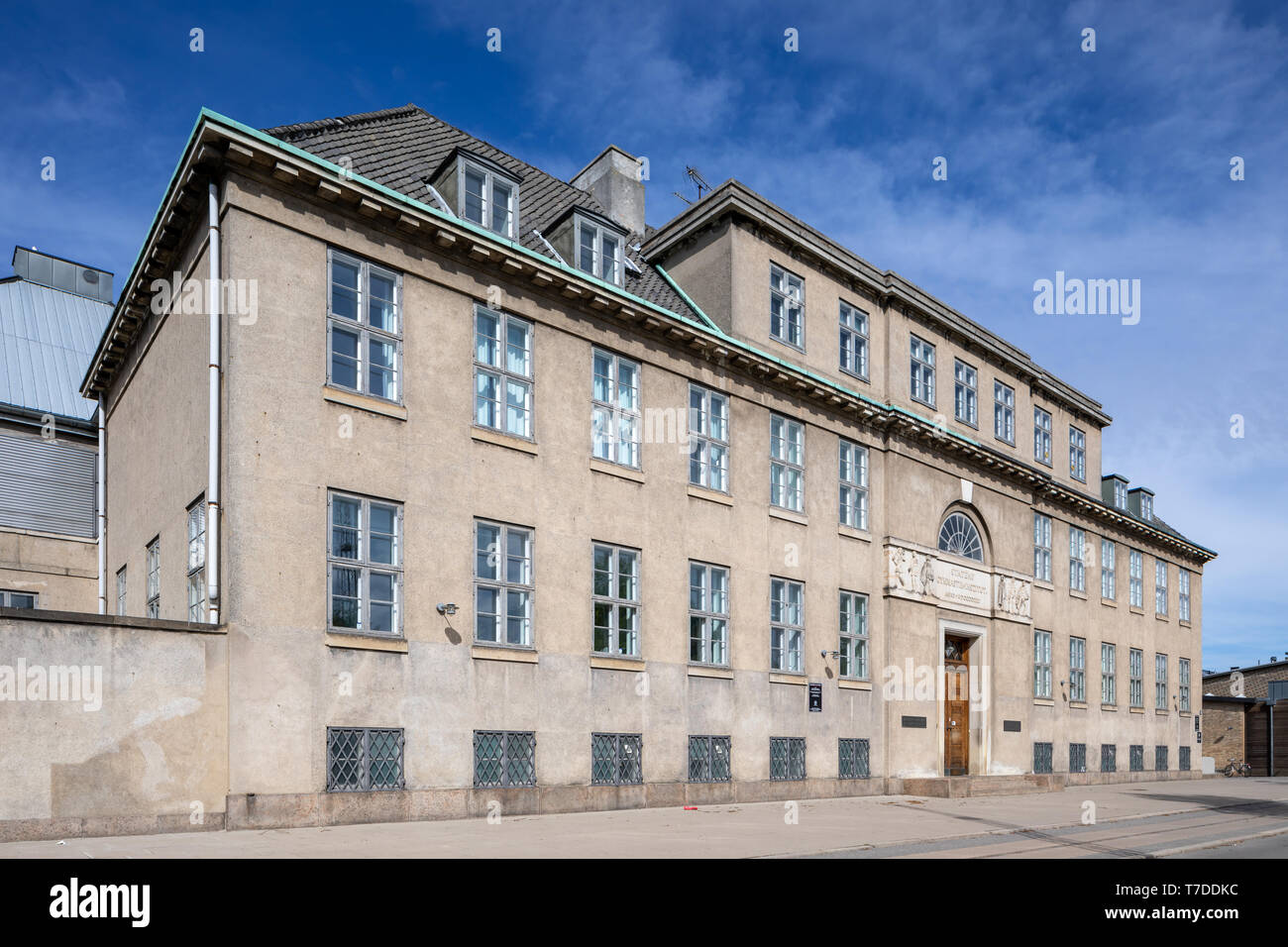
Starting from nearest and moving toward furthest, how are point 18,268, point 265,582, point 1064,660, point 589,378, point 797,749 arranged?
point 265,582, point 589,378, point 797,749, point 18,268, point 1064,660

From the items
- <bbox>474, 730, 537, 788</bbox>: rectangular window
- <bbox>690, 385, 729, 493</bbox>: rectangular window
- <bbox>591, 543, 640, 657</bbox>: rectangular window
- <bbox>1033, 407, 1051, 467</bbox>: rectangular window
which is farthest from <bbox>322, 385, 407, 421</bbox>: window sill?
<bbox>1033, 407, 1051, 467</bbox>: rectangular window

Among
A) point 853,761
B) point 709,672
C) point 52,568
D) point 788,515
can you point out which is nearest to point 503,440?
point 709,672

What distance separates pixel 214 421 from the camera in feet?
54.2

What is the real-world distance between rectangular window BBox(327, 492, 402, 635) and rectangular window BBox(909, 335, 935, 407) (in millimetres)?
18160

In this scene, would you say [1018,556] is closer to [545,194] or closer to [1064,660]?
[1064,660]

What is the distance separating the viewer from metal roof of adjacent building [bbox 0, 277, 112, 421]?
2917cm

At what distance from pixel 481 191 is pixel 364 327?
4.31 meters

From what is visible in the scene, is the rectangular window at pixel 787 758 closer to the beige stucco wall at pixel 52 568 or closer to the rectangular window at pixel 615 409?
the rectangular window at pixel 615 409

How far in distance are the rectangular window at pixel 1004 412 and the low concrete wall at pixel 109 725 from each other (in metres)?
26.9

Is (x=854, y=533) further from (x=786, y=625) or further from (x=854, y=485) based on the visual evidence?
(x=786, y=625)

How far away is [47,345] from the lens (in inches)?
1243

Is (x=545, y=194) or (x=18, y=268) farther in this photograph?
(x=18, y=268)
